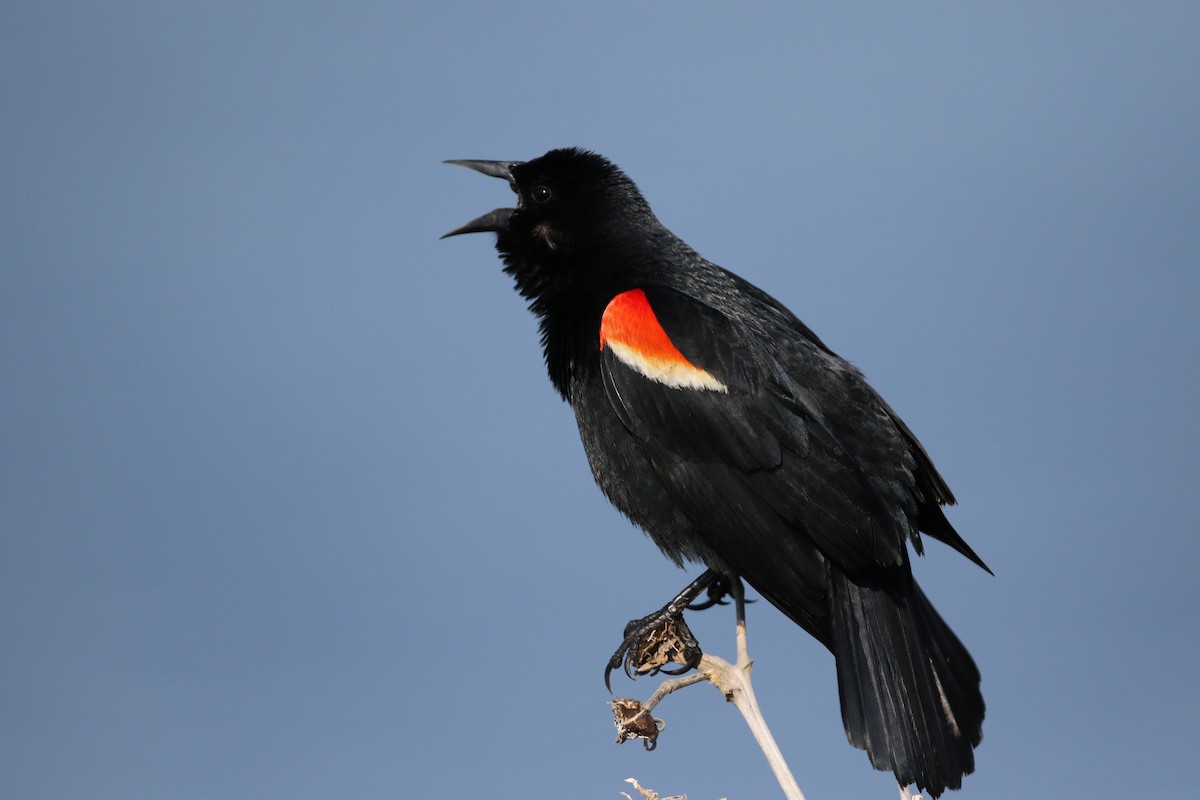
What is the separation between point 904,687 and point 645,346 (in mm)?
1451

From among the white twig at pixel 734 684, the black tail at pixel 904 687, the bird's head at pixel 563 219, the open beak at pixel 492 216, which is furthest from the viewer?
the open beak at pixel 492 216

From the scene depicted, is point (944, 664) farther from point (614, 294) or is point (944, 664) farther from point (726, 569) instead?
point (614, 294)

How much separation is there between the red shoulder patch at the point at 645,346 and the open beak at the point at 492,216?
2.86ft

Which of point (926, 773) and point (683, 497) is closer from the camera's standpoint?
point (926, 773)

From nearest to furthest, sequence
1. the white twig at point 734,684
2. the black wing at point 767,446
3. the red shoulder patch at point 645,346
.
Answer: the white twig at point 734,684
the black wing at point 767,446
the red shoulder patch at point 645,346

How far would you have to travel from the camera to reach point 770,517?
12.7ft


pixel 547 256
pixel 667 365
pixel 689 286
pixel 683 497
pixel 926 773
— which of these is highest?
pixel 547 256

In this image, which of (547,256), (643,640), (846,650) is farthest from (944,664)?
(547,256)

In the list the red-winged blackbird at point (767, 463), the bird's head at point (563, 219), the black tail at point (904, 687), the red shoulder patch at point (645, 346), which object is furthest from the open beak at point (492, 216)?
the black tail at point (904, 687)

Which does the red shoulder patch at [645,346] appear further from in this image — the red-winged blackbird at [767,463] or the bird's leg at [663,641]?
the bird's leg at [663,641]

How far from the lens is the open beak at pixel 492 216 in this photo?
487cm

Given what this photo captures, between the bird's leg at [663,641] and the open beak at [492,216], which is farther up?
the open beak at [492,216]

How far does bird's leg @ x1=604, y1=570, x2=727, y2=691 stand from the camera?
3883 millimetres

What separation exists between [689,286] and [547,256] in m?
0.69
